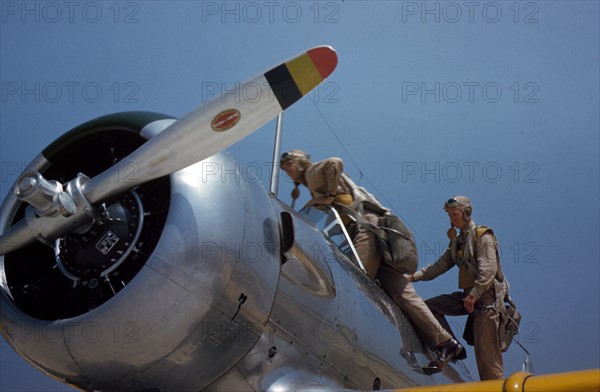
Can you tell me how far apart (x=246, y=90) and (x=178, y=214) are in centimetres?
75

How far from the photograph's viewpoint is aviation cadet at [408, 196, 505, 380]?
6.98m

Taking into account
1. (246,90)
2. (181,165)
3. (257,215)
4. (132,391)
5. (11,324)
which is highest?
(246,90)

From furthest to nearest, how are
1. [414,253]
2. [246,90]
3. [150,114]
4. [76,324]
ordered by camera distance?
1. [414,253]
2. [150,114]
3. [246,90]
4. [76,324]

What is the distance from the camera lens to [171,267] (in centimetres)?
413

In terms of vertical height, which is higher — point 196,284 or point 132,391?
point 196,284

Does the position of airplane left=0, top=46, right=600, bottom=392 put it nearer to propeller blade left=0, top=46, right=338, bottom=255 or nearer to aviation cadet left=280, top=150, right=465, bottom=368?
propeller blade left=0, top=46, right=338, bottom=255

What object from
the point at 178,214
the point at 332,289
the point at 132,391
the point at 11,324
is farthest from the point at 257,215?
the point at 11,324

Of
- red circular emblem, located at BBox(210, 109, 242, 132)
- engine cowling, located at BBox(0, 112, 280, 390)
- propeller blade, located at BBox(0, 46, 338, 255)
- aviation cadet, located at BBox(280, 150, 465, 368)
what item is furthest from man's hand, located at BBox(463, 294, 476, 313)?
red circular emblem, located at BBox(210, 109, 242, 132)

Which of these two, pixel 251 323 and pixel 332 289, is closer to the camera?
pixel 251 323

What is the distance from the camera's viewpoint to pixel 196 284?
4176 millimetres

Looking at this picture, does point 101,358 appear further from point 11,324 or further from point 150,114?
point 150,114

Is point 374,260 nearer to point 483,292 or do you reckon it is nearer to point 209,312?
point 483,292

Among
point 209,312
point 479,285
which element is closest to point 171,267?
point 209,312

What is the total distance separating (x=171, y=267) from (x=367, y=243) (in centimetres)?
226
